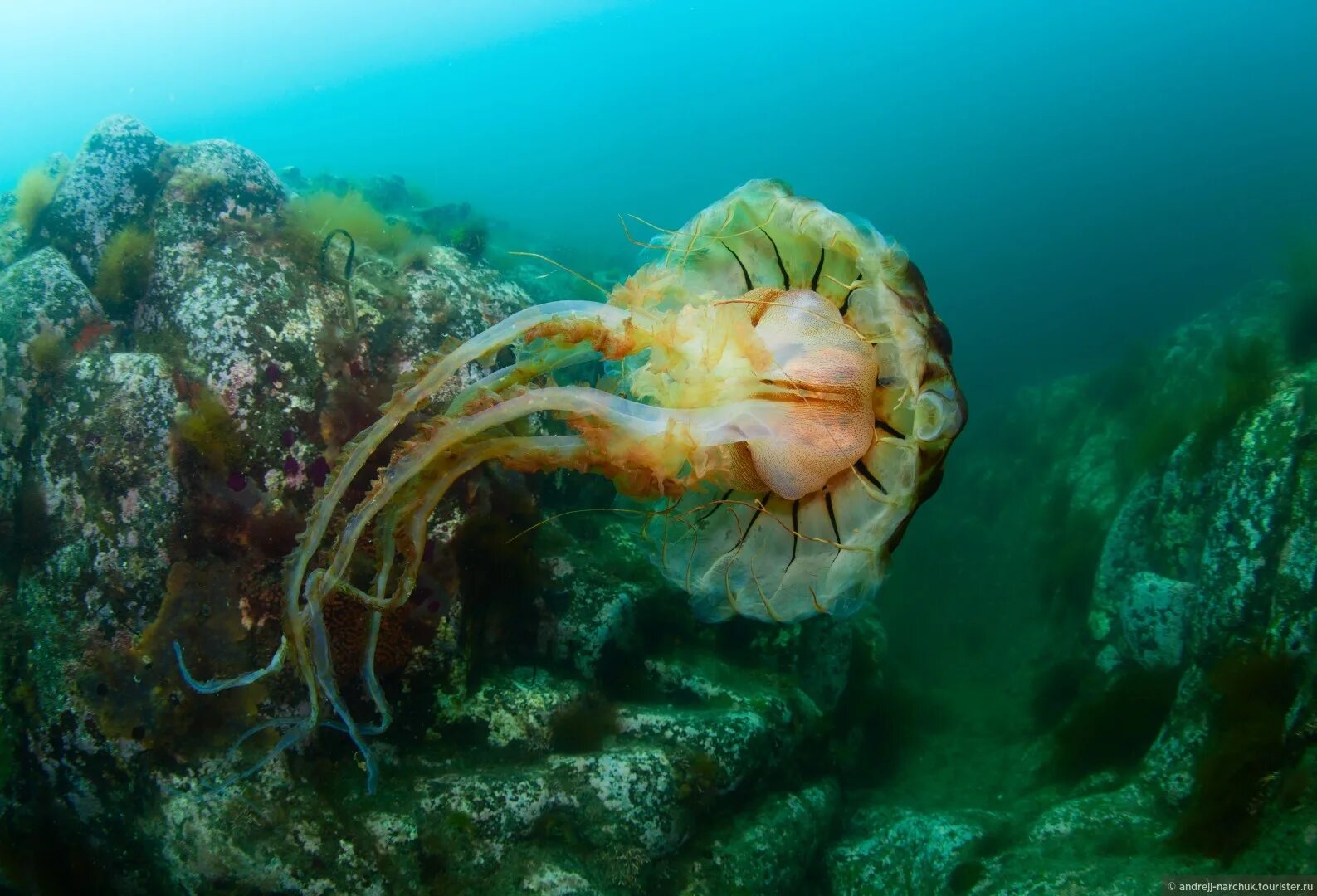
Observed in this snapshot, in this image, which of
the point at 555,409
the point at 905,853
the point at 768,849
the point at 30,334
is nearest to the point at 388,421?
the point at 555,409

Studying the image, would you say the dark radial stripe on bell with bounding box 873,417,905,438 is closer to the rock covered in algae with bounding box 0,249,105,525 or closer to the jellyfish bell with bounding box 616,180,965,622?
the jellyfish bell with bounding box 616,180,965,622

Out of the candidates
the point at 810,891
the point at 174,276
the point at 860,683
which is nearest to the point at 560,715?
the point at 810,891

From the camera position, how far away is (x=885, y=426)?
9.15 feet

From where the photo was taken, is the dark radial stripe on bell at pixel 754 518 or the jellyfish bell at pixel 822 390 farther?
the dark radial stripe on bell at pixel 754 518

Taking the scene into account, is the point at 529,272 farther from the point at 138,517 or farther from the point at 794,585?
the point at 794,585

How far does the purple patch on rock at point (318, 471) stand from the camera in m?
3.65

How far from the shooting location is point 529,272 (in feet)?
44.8

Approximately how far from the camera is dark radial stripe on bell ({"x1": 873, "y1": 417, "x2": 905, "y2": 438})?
2.77m

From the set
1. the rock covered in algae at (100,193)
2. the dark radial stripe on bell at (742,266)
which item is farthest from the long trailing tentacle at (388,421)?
the rock covered in algae at (100,193)

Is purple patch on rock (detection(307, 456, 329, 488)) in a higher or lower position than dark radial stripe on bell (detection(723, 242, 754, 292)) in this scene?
lower

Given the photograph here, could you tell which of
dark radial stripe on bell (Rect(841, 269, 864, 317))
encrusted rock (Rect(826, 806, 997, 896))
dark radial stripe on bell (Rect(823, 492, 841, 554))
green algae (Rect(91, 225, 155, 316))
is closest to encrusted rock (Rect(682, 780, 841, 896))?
encrusted rock (Rect(826, 806, 997, 896))

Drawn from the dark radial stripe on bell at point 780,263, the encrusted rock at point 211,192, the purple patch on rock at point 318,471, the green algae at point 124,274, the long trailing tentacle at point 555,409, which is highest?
the encrusted rock at point 211,192

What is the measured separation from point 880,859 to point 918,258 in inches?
2015

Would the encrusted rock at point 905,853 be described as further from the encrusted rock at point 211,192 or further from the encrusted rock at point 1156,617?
the encrusted rock at point 211,192
